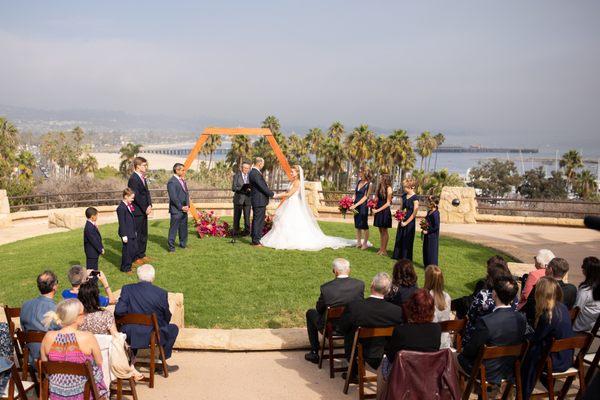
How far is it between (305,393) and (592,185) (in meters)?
77.5

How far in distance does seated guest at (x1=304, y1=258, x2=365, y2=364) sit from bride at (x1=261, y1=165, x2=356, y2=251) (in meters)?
6.37

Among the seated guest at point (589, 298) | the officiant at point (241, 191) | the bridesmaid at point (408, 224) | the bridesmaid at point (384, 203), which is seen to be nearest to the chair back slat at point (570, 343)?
the seated guest at point (589, 298)

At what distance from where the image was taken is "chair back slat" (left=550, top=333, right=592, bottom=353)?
4.93 metres

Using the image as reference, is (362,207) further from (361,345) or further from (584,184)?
(584,184)

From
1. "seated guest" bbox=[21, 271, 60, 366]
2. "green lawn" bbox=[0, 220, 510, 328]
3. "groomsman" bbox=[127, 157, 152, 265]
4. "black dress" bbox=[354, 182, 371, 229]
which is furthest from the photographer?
"black dress" bbox=[354, 182, 371, 229]

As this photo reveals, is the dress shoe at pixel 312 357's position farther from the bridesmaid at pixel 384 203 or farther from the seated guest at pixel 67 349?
the bridesmaid at pixel 384 203

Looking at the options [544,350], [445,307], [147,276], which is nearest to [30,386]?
[147,276]

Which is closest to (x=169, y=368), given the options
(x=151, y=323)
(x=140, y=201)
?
(x=151, y=323)

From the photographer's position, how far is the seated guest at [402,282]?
245 inches

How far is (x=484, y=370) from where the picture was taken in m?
4.93

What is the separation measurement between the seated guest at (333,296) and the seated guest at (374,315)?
46cm

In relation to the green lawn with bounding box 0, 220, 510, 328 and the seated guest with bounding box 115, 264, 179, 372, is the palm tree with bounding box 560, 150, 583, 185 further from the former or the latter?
the seated guest with bounding box 115, 264, 179, 372

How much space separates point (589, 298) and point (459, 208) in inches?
504

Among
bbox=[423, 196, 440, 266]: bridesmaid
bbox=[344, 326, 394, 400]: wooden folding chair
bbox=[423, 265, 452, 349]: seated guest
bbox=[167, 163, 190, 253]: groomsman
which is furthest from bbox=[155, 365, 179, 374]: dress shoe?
bbox=[423, 196, 440, 266]: bridesmaid
